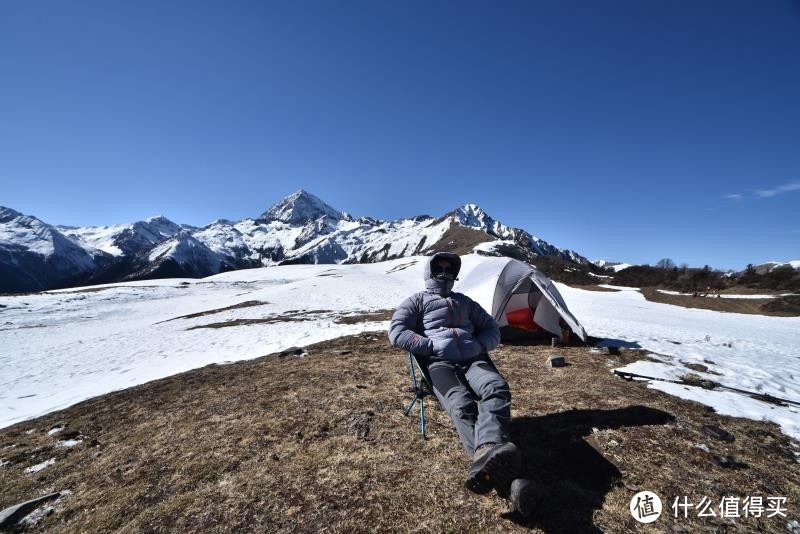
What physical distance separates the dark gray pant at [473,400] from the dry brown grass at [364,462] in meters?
0.86

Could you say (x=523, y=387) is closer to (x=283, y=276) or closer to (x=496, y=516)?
(x=496, y=516)

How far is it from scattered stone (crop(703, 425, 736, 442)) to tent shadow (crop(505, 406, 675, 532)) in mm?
526

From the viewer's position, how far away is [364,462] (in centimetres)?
545

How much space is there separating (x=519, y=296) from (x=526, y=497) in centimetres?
1254

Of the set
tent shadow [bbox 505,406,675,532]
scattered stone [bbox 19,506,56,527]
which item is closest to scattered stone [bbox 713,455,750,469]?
tent shadow [bbox 505,406,675,532]

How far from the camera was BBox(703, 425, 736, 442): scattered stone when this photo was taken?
5785 millimetres

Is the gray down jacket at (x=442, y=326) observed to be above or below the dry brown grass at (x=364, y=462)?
above

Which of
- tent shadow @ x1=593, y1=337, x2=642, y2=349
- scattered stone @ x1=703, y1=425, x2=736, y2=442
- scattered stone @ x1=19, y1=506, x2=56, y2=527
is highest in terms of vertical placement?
tent shadow @ x1=593, y1=337, x2=642, y2=349

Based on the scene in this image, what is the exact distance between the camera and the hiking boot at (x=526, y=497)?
3.63m

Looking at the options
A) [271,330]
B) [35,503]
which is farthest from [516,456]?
[271,330]

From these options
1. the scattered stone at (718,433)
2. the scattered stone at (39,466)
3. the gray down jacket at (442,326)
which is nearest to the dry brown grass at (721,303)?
the scattered stone at (718,433)

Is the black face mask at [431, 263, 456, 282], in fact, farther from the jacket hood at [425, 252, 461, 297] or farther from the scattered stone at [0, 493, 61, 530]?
the scattered stone at [0, 493, 61, 530]

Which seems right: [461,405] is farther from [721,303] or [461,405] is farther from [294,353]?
[721,303]

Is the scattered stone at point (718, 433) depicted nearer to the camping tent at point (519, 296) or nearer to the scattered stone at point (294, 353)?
the camping tent at point (519, 296)
